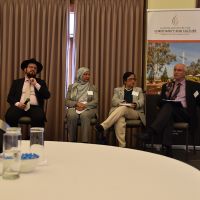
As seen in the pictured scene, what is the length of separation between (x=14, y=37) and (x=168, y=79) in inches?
102

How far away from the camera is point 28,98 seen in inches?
207

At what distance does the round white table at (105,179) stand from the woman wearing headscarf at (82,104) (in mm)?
3424

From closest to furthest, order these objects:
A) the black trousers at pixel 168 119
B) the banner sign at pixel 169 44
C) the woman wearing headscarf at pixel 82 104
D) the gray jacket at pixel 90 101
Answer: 1. the black trousers at pixel 168 119
2. the woman wearing headscarf at pixel 82 104
3. the gray jacket at pixel 90 101
4. the banner sign at pixel 169 44

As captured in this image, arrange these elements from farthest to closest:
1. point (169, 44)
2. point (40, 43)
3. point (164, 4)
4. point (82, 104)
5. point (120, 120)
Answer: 1. point (40, 43)
2. point (164, 4)
3. point (169, 44)
4. point (82, 104)
5. point (120, 120)

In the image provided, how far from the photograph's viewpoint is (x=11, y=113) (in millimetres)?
5066

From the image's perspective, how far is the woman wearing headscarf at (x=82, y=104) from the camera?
5.22 meters

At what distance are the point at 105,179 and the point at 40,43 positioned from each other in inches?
203

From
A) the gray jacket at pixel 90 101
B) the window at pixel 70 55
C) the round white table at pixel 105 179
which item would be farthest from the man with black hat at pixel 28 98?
the round white table at pixel 105 179

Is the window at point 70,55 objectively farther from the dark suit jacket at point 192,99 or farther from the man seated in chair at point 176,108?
the dark suit jacket at point 192,99

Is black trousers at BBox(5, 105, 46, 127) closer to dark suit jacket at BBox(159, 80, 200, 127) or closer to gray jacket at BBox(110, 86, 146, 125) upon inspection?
gray jacket at BBox(110, 86, 146, 125)

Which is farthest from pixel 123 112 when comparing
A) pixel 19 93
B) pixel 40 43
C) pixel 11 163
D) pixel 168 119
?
pixel 11 163

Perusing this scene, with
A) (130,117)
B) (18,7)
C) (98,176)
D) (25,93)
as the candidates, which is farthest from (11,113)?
(98,176)

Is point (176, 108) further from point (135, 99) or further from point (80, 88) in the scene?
point (80, 88)

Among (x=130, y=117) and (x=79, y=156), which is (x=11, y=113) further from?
(x=79, y=156)
